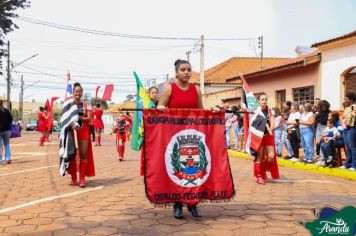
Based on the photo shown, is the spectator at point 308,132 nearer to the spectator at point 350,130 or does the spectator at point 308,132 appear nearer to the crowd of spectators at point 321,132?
the crowd of spectators at point 321,132

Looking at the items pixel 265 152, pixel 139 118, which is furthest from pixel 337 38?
pixel 139 118

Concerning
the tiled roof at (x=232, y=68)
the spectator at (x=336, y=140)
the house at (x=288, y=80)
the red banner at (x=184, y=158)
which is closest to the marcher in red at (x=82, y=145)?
the red banner at (x=184, y=158)

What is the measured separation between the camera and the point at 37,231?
14.5ft

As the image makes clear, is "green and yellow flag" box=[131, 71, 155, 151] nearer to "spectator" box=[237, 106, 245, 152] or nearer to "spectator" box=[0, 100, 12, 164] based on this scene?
"spectator" box=[0, 100, 12, 164]

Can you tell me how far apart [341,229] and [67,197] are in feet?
14.6

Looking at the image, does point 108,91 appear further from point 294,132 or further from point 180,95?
point 294,132

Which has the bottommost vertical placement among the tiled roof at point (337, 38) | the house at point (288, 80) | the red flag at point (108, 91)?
the red flag at point (108, 91)

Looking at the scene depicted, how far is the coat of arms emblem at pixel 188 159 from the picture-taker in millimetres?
4781

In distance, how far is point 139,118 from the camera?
6441mm

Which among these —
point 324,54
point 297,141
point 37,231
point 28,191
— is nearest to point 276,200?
point 37,231

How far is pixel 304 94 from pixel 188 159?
519 inches

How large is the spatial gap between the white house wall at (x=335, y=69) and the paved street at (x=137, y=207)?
646 cm

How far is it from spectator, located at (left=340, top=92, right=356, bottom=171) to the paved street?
2.41 feet

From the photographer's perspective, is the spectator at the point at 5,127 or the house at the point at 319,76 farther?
the house at the point at 319,76
